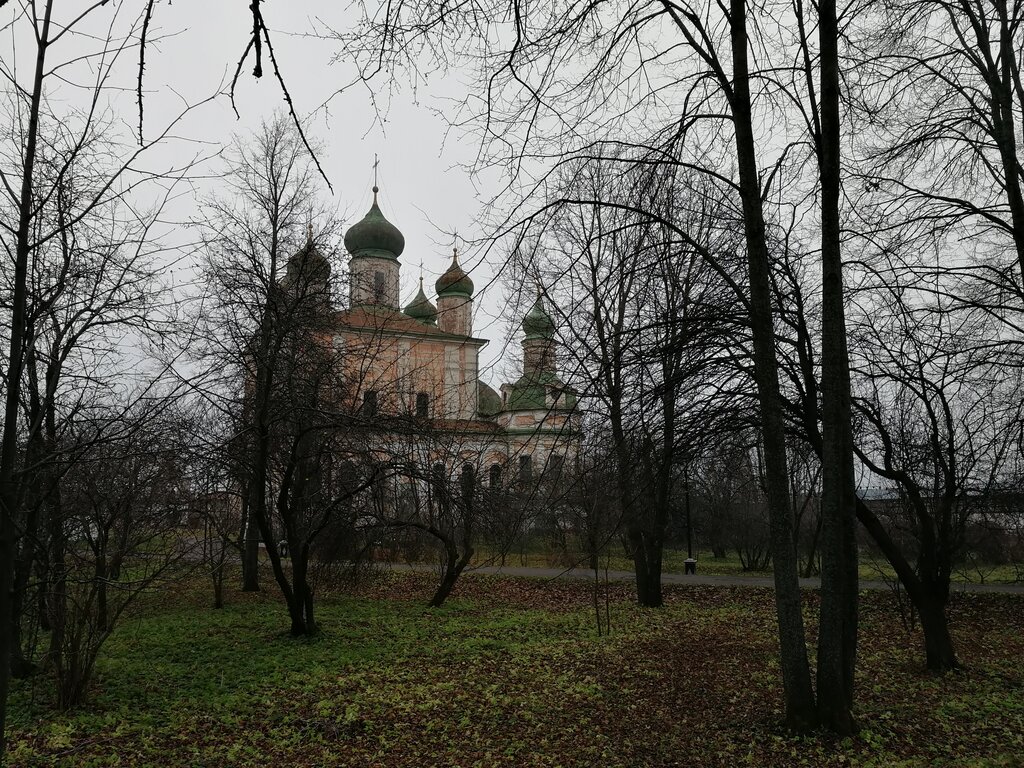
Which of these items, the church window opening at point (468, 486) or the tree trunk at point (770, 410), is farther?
the church window opening at point (468, 486)

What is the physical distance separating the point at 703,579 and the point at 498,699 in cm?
1565

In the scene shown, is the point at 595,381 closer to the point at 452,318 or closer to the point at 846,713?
the point at 846,713

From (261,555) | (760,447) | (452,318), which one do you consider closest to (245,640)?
(760,447)

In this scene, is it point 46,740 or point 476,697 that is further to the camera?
point 476,697

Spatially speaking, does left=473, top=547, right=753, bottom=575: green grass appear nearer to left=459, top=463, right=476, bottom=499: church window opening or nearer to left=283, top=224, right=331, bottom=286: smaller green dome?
left=459, top=463, right=476, bottom=499: church window opening

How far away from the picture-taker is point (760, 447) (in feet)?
28.6

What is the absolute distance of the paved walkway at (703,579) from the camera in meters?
18.7

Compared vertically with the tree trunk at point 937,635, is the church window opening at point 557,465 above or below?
above

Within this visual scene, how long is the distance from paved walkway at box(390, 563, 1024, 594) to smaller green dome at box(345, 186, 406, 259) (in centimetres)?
1986

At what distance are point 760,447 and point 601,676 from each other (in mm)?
3467

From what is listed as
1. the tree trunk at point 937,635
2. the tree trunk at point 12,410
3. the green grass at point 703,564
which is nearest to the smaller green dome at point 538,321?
the tree trunk at point 12,410

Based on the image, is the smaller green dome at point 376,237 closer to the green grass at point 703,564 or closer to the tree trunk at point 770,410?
the green grass at point 703,564

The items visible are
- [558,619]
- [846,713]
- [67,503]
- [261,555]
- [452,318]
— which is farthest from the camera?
[452,318]

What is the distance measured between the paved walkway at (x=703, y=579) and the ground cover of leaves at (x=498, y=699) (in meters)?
5.52
